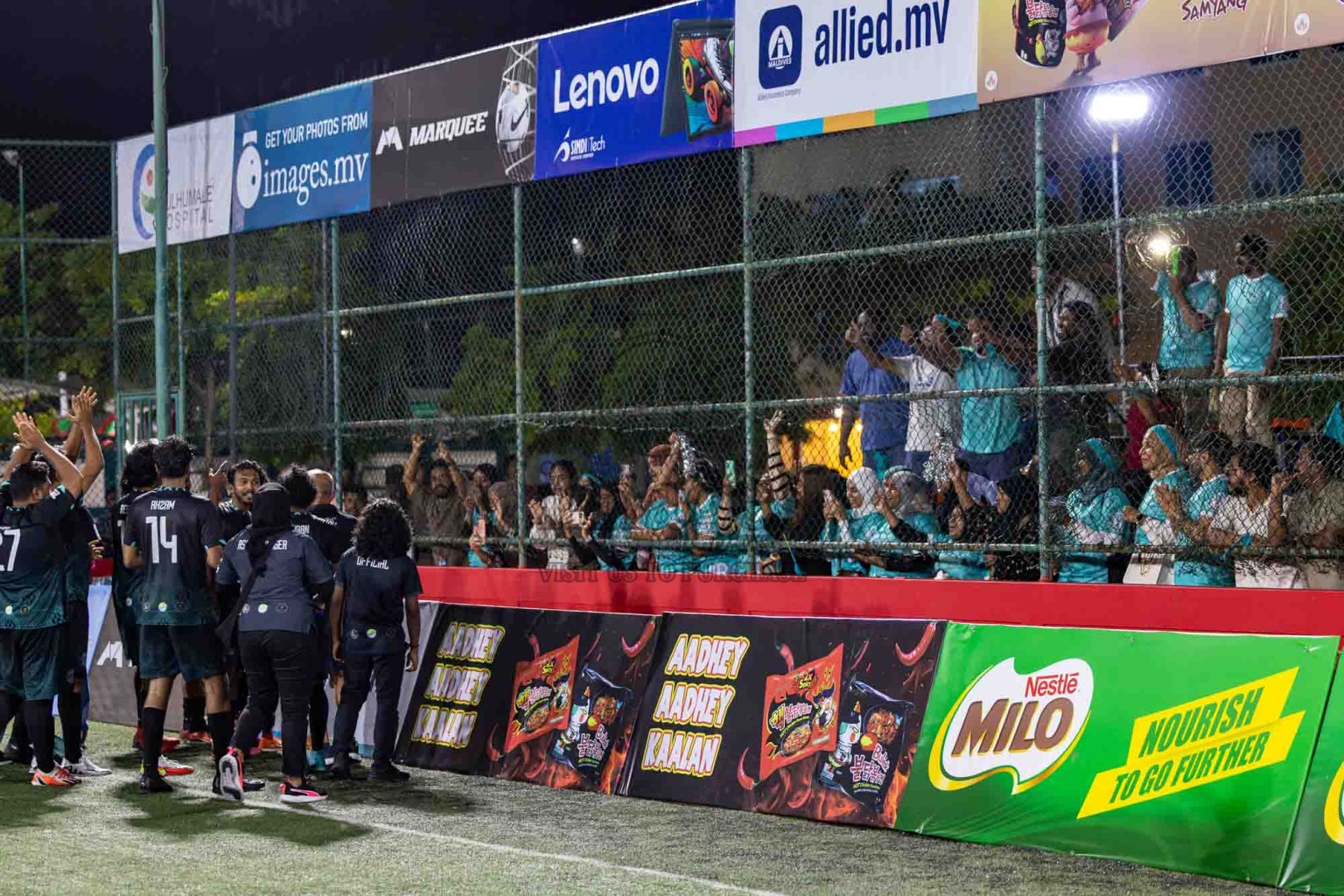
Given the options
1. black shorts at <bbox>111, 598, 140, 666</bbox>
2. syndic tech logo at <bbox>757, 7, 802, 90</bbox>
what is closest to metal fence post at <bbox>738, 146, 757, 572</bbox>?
syndic tech logo at <bbox>757, 7, 802, 90</bbox>

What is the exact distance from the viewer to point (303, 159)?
1441 centimetres

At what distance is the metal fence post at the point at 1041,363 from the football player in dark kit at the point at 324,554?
13.8 feet

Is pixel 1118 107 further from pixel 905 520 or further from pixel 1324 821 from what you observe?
pixel 1324 821

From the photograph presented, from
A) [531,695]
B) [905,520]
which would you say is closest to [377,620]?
[531,695]

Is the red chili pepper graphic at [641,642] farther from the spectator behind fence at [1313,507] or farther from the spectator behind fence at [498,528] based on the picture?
the spectator behind fence at [1313,507]

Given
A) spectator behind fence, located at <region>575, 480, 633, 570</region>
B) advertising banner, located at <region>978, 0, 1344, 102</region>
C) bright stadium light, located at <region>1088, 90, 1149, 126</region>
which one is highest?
advertising banner, located at <region>978, 0, 1344, 102</region>

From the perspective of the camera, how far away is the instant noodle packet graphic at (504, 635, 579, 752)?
9508 mm

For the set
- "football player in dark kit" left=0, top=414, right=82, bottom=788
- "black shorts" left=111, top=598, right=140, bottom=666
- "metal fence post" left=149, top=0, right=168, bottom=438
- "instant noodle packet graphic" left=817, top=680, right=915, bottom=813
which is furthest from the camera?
"metal fence post" left=149, top=0, right=168, bottom=438

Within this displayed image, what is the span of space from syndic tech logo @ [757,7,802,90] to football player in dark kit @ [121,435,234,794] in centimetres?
448

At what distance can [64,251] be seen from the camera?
58.1ft

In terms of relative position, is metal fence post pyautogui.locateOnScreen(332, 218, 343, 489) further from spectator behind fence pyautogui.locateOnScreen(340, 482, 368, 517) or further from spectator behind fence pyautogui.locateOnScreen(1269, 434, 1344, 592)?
spectator behind fence pyautogui.locateOnScreen(1269, 434, 1344, 592)

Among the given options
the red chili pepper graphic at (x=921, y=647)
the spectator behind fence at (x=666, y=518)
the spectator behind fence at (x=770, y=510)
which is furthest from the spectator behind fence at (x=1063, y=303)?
the spectator behind fence at (x=666, y=518)

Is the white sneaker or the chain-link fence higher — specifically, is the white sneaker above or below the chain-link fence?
below

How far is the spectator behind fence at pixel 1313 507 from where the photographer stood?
8.27m
